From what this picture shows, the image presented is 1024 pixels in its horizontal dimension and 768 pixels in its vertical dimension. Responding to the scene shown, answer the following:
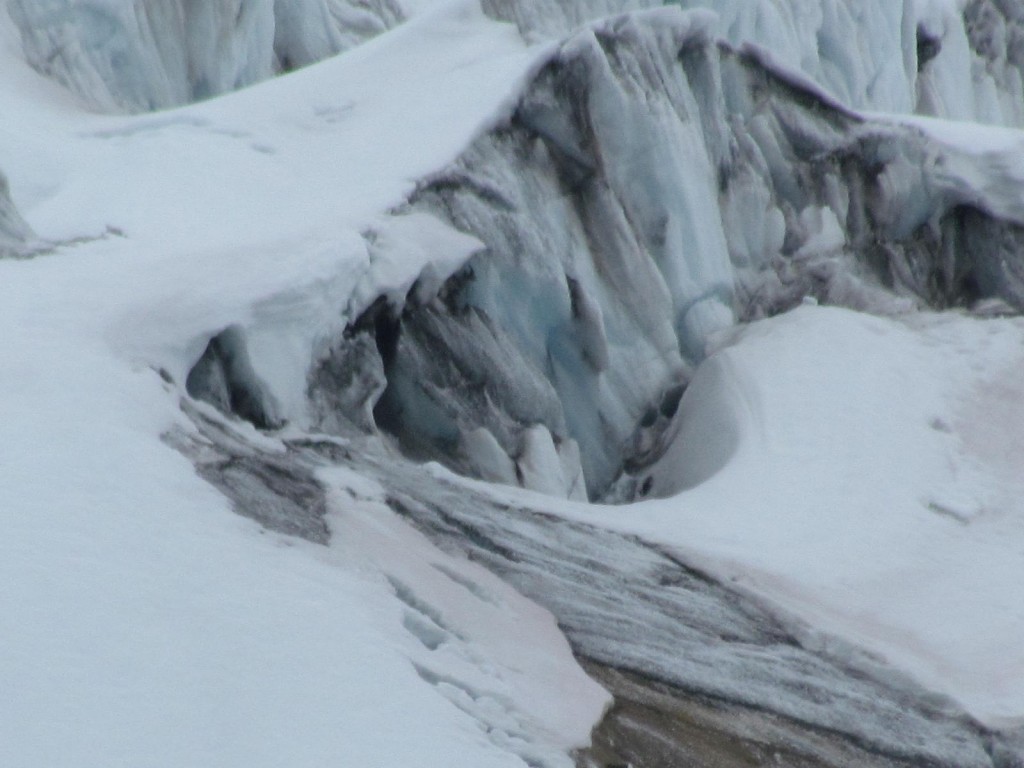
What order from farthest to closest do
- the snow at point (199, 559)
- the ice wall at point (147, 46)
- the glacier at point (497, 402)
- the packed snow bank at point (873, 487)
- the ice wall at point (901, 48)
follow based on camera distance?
the ice wall at point (901, 48) → the ice wall at point (147, 46) → the packed snow bank at point (873, 487) → the glacier at point (497, 402) → the snow at point (199, 559)

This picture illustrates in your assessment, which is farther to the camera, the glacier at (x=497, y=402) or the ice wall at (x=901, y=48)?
the ice wall at (x=901, y=48)

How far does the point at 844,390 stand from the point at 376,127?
11.5ft

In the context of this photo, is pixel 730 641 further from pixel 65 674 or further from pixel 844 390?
pixel 844 390

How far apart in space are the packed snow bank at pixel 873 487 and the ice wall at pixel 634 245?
0.57 meters

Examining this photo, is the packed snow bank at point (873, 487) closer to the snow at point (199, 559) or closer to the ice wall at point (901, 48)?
the snow at point (199, 559)

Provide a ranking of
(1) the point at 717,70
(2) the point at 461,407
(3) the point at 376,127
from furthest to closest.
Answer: (1) the point at 717,70 → (3) the point at 376,127 → (2) the point at 461,407

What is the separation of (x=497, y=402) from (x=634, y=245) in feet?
7.54

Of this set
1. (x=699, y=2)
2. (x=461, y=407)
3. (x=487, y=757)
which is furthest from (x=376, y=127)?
(x=699, y=2)

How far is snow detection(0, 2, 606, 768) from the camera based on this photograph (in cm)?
336

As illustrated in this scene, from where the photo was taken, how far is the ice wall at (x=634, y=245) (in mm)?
7672

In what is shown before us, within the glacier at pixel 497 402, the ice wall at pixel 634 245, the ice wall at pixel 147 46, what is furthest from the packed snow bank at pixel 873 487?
the ice wall at pixel 147 46

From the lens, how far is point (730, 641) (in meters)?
5.31

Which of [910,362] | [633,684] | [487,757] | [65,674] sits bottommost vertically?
[910,362]

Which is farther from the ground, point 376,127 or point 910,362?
point 376,127
